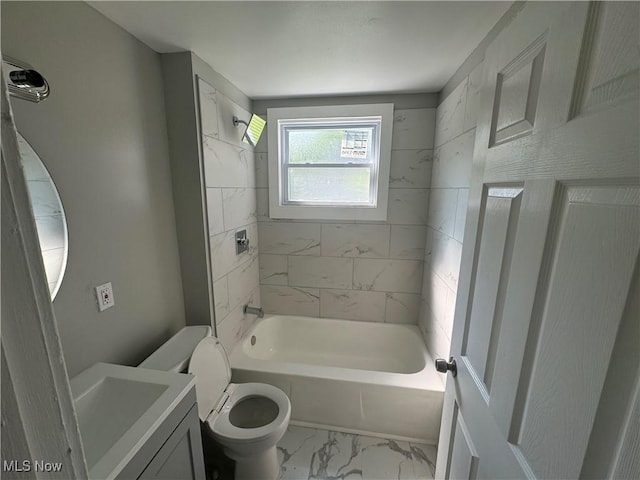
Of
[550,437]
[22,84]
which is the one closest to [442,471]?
[550,437]

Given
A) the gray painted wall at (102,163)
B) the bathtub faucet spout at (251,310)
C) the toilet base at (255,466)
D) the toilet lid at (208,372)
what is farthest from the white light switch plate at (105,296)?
the bathtub faucet spout at (251,310)

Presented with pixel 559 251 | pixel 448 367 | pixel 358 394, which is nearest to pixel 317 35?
pixel 559 251

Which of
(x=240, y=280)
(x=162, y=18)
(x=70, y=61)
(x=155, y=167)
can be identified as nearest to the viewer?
(x=70, y=61)

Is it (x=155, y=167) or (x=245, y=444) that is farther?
(x=155, y=167)

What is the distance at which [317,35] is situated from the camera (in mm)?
1231

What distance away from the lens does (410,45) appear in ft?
4.35

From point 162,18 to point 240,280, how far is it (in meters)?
1.59

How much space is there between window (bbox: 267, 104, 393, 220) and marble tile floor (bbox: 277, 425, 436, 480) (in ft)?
5.21

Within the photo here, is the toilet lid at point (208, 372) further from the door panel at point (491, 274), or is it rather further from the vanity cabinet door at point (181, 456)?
the door panel at point (491, 274)

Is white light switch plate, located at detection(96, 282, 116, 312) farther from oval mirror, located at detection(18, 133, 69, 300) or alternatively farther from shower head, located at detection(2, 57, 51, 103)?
shower head, located at detection(2, 57, 51, 103)

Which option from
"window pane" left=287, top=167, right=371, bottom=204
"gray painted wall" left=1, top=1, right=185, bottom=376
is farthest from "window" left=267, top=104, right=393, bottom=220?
"gray painted wall" left=1, top=1, right=185, bottom=376

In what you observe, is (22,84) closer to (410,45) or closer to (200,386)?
(200,386)

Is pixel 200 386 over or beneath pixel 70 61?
beneath

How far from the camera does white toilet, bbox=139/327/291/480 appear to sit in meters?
1.28
